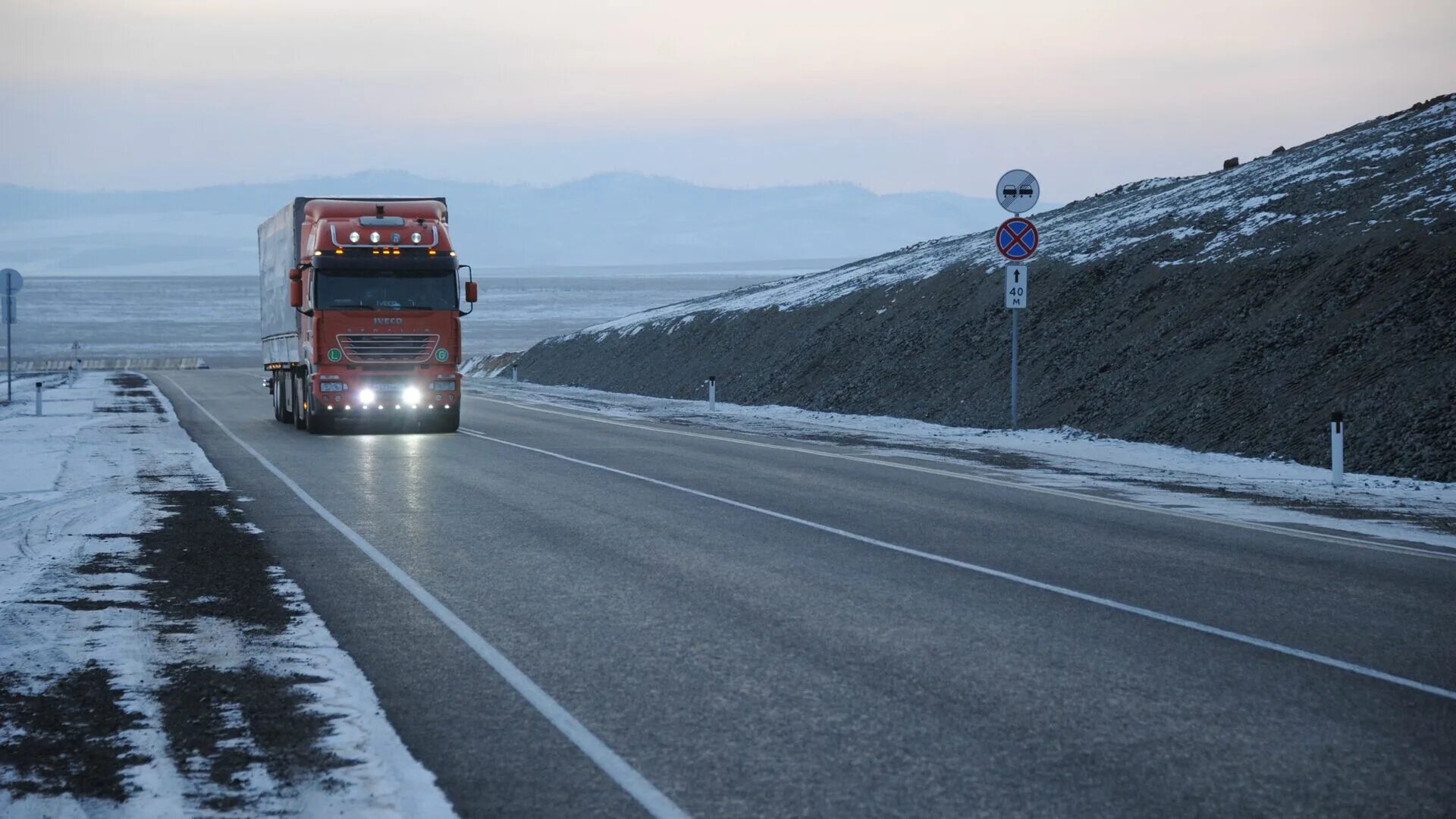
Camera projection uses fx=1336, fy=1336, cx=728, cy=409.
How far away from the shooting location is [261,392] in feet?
132

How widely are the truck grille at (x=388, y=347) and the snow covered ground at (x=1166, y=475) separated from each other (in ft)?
19.8

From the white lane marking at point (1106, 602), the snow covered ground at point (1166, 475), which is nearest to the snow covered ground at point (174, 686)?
the white lane marking at point (1106, 602)

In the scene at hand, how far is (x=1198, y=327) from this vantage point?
24.2 meters

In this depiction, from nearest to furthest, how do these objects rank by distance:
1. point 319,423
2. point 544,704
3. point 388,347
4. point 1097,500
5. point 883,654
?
point 544,704 → point 883,654 → point 1097,500 → point 388,347 → point 319,423

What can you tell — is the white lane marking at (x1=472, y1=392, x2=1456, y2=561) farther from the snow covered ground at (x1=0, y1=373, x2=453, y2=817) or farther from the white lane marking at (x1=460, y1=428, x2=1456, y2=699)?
the snow covered ground at (x1=0, y1=373, x2=453, y2=817)

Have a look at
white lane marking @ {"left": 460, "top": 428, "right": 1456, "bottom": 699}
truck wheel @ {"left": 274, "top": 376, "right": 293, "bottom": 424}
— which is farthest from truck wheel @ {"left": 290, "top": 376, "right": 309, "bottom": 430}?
white lane marking @ {"left": 460, "top": 428, "right": 1456, "bottom": 699}

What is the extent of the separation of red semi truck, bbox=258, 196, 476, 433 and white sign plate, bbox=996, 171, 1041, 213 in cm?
969

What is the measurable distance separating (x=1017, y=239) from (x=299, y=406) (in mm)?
13358

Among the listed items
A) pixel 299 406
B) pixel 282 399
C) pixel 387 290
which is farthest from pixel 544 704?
pixel 282 399

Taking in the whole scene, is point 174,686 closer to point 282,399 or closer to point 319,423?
point 319,423

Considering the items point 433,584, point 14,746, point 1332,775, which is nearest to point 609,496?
point 433,584

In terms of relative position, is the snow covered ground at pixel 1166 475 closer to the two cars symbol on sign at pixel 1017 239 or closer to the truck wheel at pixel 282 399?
the two cars symbol on sign at pixel 1017 239

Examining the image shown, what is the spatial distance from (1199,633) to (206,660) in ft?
18.0

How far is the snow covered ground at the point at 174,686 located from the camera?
16.4 ft
